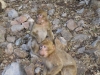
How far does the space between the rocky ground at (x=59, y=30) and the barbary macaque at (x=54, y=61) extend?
98 cm

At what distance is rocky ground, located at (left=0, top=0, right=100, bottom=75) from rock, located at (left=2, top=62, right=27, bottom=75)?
0.14ft

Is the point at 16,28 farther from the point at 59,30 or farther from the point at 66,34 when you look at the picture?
the point at 66,34

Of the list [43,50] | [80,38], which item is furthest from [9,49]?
[43,50]

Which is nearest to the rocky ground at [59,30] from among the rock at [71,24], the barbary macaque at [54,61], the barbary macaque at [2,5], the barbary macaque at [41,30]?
the rock at [71,24]

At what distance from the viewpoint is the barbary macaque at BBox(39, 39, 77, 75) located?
4929 mm

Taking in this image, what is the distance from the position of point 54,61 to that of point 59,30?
8.14 ft

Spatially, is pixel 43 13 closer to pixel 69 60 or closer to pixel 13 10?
pixel 69 60


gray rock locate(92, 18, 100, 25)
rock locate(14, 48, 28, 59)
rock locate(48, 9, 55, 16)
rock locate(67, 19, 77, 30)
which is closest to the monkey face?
rock locate(14, 48, 28, 59)

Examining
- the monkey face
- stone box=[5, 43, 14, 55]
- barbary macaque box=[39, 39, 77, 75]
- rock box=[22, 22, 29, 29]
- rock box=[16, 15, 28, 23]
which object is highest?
the monkey face

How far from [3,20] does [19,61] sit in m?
1.61

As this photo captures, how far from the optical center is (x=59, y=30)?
24.8 ft

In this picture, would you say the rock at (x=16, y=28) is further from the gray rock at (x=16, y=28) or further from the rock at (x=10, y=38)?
the rock at (x=10, y=38)

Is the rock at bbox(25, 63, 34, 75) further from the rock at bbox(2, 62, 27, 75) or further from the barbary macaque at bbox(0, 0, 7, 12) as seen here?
the barbary macaque at bbox(0, 0, 7, 12)

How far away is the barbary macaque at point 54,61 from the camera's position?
4929mm
